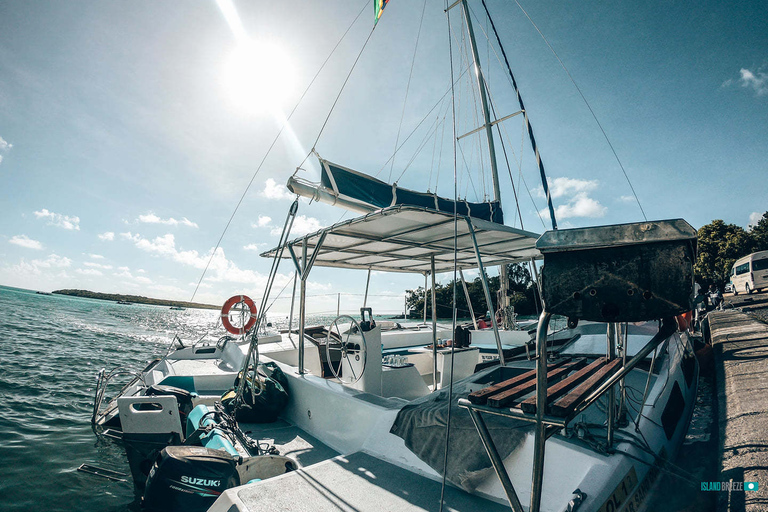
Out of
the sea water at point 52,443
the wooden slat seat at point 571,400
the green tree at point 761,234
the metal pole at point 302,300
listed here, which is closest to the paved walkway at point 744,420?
the wooden slat seat at point 571,400

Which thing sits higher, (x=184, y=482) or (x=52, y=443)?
(x=184, y=482)

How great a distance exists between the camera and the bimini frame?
3.64 meters

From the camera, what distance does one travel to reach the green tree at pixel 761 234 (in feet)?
101

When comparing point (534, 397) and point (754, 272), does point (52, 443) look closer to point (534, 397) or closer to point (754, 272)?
point (534, 397)

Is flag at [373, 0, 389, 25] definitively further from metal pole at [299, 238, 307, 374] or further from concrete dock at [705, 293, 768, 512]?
concrete dock at [705, 293, 768, 512]

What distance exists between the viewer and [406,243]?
16.8 ft

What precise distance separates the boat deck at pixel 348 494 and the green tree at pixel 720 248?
36.8 meters

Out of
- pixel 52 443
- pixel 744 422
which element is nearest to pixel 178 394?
pixel 52 443

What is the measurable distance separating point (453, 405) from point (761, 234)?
4510 cm

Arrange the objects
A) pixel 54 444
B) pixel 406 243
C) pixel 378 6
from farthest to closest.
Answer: pixel 378 6 < pixel 54 444 < pixel 406 243

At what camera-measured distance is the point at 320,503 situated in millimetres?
2201

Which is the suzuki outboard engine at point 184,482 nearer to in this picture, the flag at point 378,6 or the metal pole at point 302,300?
the metal pole at point 302,300

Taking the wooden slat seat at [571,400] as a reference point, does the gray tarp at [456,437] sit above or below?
below

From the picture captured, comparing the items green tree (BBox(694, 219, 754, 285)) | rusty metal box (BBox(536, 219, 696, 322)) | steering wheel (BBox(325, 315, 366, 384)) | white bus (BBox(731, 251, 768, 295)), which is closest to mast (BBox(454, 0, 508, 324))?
steering wheel (BBox(325, 315, 366, 384))
